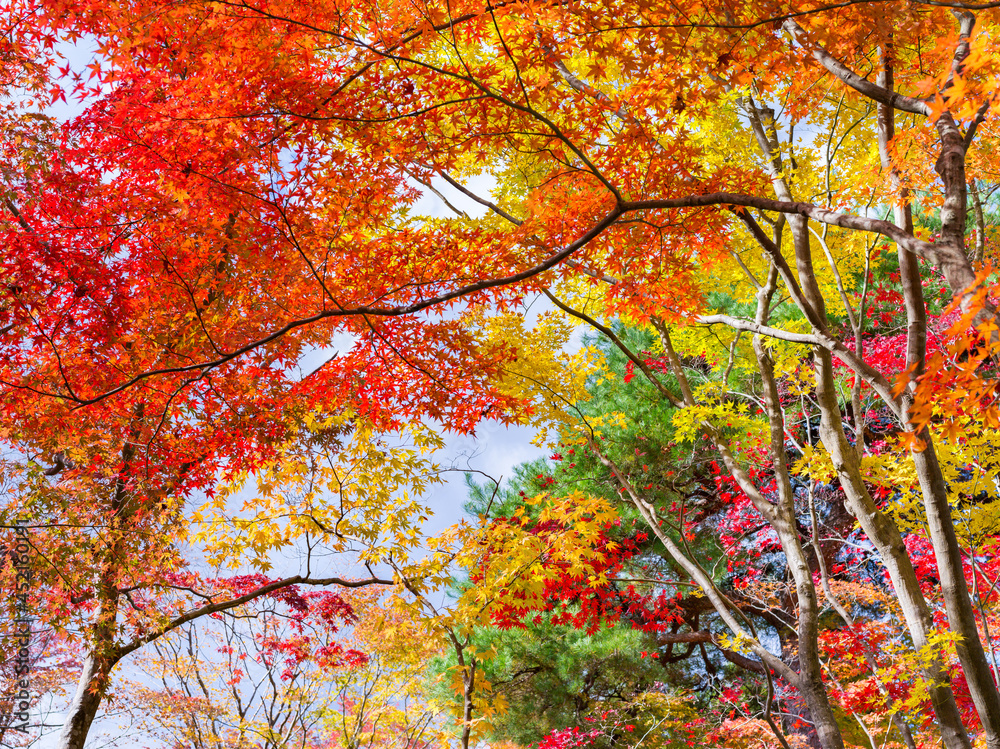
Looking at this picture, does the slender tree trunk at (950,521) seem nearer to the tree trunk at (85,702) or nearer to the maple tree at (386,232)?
the maple tree at (386,232)

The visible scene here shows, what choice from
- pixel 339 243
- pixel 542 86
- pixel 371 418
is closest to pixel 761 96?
pixel 542 86

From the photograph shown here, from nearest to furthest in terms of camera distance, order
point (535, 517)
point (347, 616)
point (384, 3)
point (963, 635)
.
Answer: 1. point (963, 635)
2. point (384, 3)
3. point (347, 616)
4. point (535, 517)

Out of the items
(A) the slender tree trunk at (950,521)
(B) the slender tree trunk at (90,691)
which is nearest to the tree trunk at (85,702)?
(B) the slender tree trunk at (90,691)

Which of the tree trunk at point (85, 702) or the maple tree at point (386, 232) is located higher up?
the maple tree at point (386, 232)

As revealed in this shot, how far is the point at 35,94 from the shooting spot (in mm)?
4410

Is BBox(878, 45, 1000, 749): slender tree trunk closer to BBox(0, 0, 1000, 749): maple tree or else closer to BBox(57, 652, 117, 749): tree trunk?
BBox(0, 0, 1000, 749): maple tree

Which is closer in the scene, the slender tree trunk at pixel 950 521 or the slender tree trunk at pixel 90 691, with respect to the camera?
the slender tree trunk at pixel 950 521

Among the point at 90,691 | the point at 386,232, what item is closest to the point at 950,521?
the point at 386,232

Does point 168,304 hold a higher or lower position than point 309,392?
higher

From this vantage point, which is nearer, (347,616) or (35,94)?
(35,94)

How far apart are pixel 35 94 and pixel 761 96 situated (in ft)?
17.7

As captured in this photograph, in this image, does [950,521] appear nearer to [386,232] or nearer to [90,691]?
[386,232]

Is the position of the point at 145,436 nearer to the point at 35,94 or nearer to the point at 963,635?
the point at 35,94

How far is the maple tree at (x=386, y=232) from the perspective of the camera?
369cm
